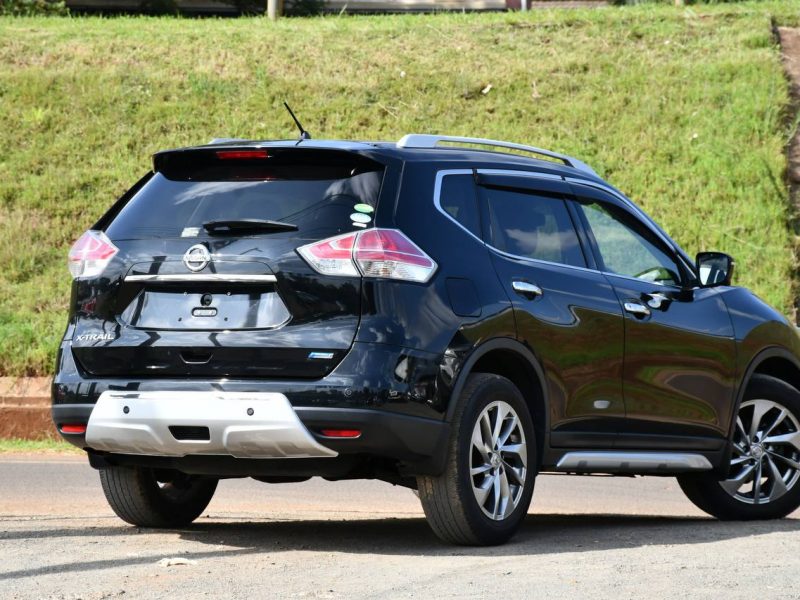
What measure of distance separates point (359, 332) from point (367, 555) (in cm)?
109

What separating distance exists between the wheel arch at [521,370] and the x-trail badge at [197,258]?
4.21ft

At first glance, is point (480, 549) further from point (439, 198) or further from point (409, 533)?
point (439, 198)

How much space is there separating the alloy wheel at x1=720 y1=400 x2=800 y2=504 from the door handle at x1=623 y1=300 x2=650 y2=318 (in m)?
1.17

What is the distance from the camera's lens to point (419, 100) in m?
22.0

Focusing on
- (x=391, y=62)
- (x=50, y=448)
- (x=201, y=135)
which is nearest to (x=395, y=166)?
(x=50, y=448)

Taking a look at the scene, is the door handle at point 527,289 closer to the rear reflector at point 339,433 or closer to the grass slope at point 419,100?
the rear reflector at point 339,433

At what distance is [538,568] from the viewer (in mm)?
6180

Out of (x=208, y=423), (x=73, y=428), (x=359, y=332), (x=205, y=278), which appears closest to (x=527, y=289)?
(x=359, y=332)

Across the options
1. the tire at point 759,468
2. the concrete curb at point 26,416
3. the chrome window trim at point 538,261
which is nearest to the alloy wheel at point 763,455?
the tire at point 759,468

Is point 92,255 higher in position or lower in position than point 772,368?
higher

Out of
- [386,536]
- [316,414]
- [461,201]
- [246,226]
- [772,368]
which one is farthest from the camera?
[772,368]

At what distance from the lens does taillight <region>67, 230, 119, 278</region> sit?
6.89 m

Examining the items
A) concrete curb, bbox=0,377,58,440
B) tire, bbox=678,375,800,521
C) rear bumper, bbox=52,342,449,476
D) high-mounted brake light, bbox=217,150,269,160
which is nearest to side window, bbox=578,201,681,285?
tire, bbox=678,375,800,521

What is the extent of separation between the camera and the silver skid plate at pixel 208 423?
6312mm
